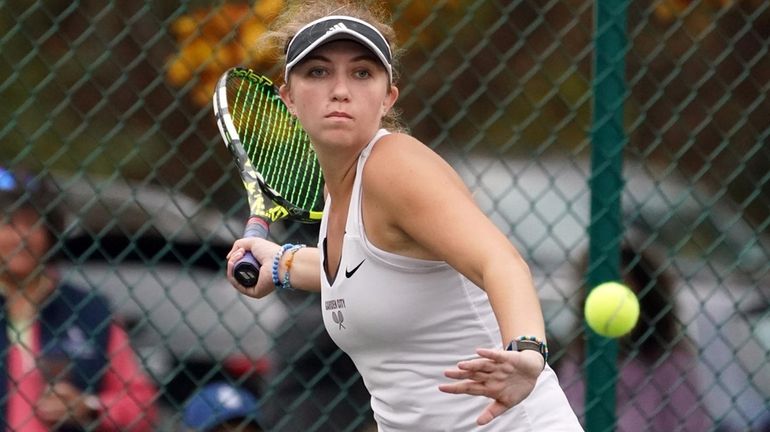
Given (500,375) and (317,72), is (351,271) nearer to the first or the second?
(317,72)

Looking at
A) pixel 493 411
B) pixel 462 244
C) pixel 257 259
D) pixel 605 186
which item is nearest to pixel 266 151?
pixel 257 259

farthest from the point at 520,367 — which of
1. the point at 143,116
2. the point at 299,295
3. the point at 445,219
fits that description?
the point at 143,116

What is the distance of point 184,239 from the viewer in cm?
519

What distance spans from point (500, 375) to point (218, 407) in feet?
7.84

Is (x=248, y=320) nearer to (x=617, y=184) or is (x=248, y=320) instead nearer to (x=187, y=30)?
(x=187, y=30)

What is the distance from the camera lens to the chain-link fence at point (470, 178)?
13.7ft

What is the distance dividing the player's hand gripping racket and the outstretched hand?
4.06ft

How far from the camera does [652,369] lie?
14.7 ft

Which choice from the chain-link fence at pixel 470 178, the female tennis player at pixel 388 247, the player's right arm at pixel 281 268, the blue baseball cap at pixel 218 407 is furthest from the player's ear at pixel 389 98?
the blue baseball cap at pixel 218 407

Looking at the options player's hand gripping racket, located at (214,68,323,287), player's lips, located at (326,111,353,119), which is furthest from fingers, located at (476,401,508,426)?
player's hand gripping racket, located at (214,68,323,287)

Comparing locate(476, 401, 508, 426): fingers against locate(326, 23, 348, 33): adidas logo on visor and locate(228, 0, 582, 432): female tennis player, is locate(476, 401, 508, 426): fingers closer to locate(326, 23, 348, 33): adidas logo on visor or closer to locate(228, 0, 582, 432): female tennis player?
locate(228, 0, 582, 432): female tennis player

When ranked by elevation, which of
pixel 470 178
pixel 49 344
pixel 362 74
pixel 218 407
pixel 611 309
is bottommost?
pixel 218 407

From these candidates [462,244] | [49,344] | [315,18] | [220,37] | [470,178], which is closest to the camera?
[462,244]

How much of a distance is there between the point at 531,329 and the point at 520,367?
0.08 meters
